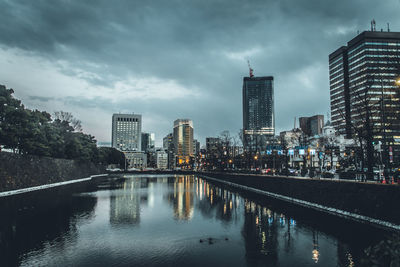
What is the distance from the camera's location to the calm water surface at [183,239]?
16500 millimetres

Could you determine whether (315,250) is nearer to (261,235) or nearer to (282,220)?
(261,235)

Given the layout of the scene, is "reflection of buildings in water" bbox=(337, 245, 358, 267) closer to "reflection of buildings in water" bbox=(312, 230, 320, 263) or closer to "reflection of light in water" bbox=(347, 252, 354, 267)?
"reflection of light in water" bbox=(347, 252, 354, 267)

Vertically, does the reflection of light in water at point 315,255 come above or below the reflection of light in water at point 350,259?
below

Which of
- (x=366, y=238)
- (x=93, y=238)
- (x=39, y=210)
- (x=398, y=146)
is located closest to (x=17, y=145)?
(x=39, y=210)

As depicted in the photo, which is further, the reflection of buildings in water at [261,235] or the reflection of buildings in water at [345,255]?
the reflection of buildings in water at [261,235]

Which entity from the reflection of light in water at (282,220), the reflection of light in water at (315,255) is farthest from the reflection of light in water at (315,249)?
the reflection of light in water at (282,220)

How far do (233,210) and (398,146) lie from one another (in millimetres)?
133706

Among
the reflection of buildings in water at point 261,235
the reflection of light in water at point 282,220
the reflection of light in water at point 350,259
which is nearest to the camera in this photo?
the reflection of light in water at point 350,259

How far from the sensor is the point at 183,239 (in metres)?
21.3

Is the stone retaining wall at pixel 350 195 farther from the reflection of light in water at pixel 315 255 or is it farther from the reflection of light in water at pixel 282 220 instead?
the reflection of light in water at pixel 315 255

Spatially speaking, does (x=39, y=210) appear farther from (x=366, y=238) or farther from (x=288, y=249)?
(x=366, y=238)

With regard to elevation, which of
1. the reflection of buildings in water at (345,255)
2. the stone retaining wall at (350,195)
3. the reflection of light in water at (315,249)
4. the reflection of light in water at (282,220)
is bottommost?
the reflection of light in water at (282,220)

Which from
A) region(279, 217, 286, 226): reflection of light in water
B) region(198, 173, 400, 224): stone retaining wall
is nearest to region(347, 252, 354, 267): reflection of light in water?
region(198, 173, 400, 224): stone retaining wall

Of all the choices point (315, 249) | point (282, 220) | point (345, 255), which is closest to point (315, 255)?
point (315, 249)
